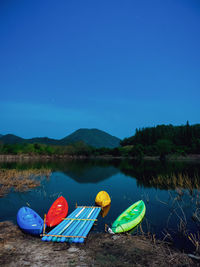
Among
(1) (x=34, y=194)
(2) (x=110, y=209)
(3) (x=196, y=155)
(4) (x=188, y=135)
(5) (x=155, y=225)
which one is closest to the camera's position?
(5) (x=155, y=225)

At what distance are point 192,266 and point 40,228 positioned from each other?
7304 millimetres

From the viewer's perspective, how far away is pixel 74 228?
1104 centimetres

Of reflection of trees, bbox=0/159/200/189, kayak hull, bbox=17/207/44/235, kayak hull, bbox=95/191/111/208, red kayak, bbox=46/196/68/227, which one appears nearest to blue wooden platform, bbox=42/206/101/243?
red kayak, bbox=46/196/68/227

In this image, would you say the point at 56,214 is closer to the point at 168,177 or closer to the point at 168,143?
the point at 168,177

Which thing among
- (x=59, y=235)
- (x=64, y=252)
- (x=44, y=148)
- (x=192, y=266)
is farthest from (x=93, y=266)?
(x=44, y=148)

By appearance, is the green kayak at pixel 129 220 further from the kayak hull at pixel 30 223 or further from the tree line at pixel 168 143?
the tree line at pixel 168 143

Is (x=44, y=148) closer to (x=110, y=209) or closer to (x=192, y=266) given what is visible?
(x=110, y=209)

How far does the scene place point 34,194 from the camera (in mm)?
22781

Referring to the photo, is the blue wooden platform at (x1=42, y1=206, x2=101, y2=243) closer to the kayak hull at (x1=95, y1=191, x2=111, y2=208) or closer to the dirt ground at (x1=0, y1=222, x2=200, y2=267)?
the dirt ground at (x1=0, y1=222, x2=200, y2=267)

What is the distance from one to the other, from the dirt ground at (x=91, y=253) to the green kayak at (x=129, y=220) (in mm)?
784

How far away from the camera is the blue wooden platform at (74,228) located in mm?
9594

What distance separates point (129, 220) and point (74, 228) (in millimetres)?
3443

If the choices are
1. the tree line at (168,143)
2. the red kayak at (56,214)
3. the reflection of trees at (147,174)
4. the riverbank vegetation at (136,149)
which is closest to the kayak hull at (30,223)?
the red kayak at (56,214)

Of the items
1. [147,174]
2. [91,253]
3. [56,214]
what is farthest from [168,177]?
[91,253]
